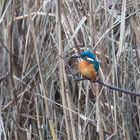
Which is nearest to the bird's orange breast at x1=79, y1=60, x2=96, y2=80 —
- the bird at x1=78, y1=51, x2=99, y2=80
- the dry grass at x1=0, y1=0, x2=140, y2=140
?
the bird at x1=78, y1=51, x2=99, y2=80

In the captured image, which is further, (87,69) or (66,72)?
(66,72)

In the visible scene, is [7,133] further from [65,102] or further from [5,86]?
[65,102]

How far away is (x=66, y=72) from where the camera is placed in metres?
1.41

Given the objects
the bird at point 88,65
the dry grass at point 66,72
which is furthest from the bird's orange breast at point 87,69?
the dry grass at point 66,72

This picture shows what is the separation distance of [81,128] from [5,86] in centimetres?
34

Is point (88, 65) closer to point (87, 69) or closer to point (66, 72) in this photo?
point (87, 69)

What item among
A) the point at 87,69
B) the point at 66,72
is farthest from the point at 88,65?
the point at 66,72

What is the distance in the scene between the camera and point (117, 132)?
140cm

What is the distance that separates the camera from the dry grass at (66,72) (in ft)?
4.44

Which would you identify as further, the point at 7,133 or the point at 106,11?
the point at 7,133

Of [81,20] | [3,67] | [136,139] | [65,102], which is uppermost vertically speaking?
[81,20]

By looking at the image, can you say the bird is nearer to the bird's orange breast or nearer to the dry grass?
the bird's orange breast

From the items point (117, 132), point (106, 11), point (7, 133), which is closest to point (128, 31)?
point (106, 11)

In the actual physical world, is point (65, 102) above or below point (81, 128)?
above
